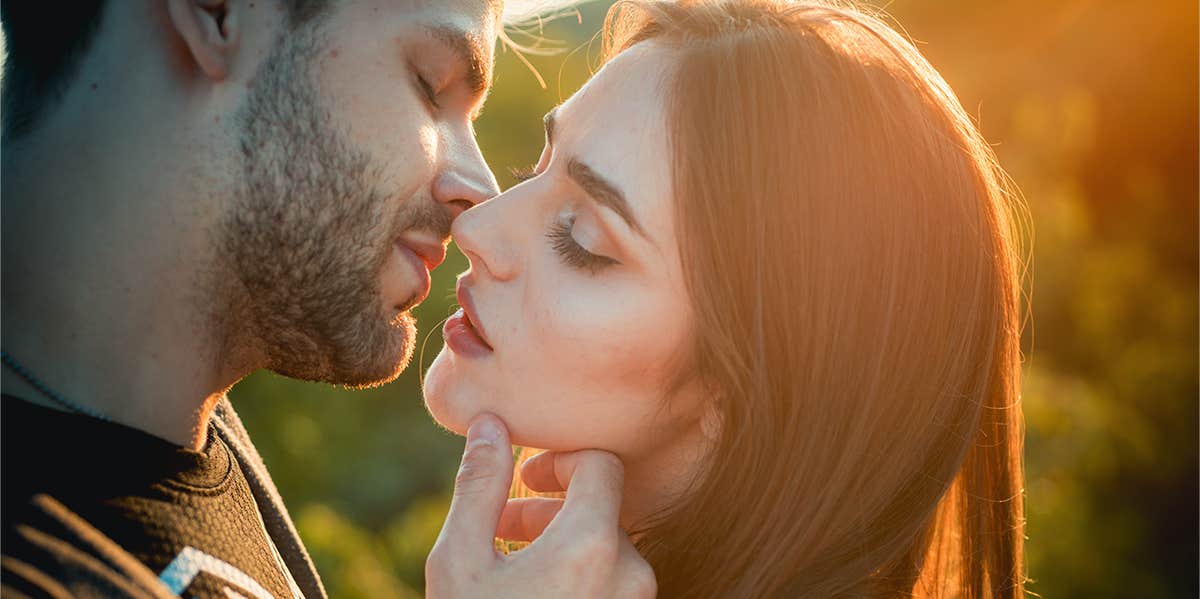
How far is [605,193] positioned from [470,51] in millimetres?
507

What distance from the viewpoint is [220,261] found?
210cm

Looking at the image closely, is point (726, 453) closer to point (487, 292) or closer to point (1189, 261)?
point (487, 292)

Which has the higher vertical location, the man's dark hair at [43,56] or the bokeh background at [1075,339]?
the man's dark hair at [43,56]

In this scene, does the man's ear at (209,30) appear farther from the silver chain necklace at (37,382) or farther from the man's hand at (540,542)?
the man's hand at (540,542)

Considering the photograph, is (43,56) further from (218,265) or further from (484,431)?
(484,431)

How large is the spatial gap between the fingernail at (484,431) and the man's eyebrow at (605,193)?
475 millimetres

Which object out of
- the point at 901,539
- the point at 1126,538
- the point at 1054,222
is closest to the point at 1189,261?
the point at 1054,222

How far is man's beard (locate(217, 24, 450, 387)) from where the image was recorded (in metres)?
2.14

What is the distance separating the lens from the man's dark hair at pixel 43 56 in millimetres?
1991

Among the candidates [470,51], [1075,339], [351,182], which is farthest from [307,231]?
[1075,339]

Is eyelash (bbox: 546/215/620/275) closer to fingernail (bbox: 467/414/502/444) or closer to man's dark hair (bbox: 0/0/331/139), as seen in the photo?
fingernail (bbox: 467/414/502/444)

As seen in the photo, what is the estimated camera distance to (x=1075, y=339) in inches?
340

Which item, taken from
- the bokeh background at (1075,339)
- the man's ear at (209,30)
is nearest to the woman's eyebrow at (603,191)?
the man's ear at (209,30)

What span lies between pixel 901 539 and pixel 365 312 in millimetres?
1179
